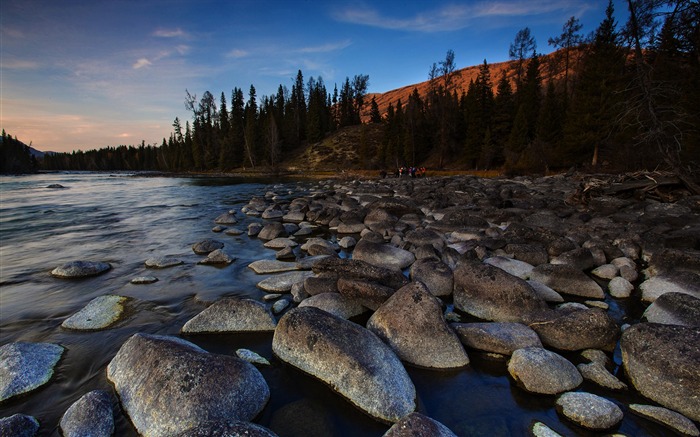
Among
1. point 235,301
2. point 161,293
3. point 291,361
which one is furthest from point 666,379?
point 161,293

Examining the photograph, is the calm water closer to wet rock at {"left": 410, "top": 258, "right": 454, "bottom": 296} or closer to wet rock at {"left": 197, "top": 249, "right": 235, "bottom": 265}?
wet rock at {"left": 197, "top": 249, "right": 235, "bottom": 265}

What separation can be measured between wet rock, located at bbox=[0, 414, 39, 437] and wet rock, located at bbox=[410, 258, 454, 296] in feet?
17.7

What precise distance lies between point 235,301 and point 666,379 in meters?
5.50

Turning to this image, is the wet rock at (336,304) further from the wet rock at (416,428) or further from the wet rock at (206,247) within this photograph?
the wet rock at (206,247)

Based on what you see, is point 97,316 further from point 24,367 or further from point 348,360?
point 348,360

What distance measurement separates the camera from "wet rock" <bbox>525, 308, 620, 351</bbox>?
169 inches

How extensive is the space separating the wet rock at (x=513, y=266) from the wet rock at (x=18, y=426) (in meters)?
7.25

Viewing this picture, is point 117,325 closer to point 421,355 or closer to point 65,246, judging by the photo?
point 421,355

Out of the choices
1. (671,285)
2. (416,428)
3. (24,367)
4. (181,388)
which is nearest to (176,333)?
(24,367)

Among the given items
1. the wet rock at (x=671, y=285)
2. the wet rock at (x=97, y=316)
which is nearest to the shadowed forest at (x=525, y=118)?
the wet rock at (x=671, y=285)

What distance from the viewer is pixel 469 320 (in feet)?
17.3

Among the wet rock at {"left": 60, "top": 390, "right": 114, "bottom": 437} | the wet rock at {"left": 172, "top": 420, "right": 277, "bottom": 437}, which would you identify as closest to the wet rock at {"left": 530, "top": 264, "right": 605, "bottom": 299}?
the wet rock at {"left": 172, "top": 420, "right": 277, "bottom": 437}

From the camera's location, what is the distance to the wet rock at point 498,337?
4.25 m

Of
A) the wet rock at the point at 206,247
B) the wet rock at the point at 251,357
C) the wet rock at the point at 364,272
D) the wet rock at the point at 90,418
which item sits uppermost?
the wet rock at the point at 364,272
